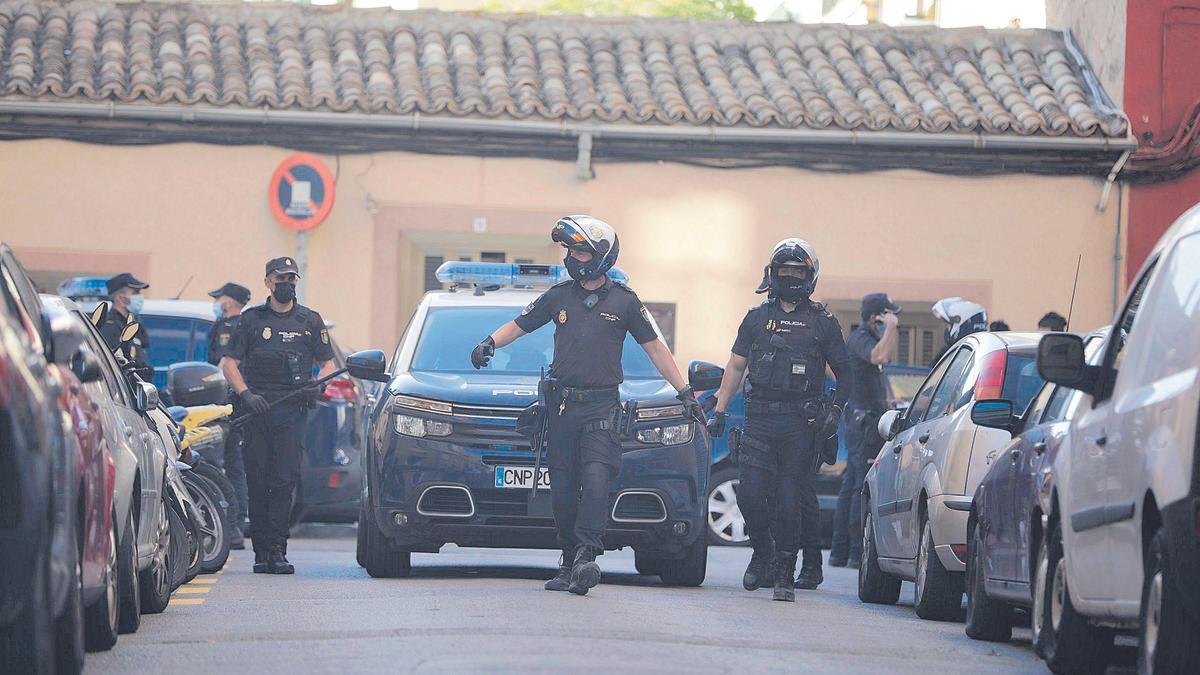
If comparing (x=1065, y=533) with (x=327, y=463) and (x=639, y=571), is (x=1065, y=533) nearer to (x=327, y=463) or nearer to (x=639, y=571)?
(x=639, y=571)

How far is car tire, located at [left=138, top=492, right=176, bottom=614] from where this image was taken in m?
9.55

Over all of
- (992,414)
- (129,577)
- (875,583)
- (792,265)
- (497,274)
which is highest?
(792,265)

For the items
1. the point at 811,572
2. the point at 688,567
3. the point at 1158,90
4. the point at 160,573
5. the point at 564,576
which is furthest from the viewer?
the point at 1158,90

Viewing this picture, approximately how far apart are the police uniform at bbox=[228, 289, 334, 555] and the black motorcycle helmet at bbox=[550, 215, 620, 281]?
8.26 feet

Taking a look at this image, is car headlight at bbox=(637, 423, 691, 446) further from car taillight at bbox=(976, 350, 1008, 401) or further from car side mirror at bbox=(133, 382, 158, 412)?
car side mirror at bbox=(133, 382, 158, 412)

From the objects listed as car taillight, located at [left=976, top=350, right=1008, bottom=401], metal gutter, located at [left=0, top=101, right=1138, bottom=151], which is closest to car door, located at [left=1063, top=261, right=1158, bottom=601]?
car taillight, located at [left=976, top=350, right=1008, bottom=401]

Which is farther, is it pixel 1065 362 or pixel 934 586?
pixel 934 586

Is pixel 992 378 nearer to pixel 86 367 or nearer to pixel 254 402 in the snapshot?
pixel 254 402

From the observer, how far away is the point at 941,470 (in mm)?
10641

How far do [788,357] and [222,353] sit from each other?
186 inches

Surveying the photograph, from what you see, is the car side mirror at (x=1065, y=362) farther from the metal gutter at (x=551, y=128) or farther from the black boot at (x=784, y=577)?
the metal gutter at (x=551, y=128)

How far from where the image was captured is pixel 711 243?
72.1 ft

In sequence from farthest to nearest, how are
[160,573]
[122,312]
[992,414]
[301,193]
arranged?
[301,193], [122,312], [160,573], [992,414]

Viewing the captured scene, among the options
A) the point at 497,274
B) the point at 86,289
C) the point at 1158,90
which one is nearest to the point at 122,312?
the point at 86,289
